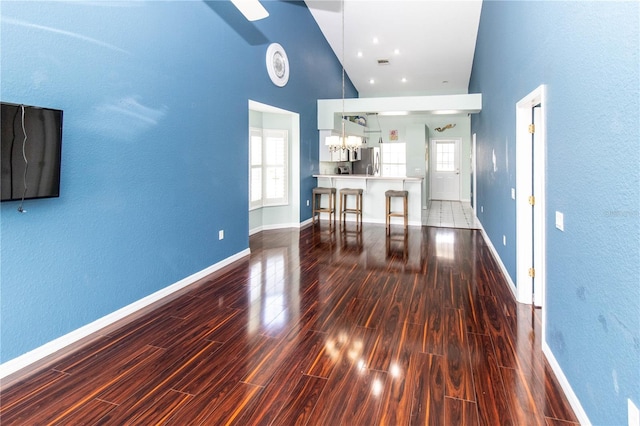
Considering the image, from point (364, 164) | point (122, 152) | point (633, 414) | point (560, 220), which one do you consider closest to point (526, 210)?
point (560, 220)

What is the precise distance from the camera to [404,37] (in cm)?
752

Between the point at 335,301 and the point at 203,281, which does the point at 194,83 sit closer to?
the point at 203,281

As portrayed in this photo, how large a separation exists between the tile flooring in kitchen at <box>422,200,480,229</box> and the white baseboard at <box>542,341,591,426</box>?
5.36 metres

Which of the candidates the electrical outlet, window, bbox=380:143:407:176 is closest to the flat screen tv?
the electrical outlet

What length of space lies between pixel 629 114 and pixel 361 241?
4.92 m

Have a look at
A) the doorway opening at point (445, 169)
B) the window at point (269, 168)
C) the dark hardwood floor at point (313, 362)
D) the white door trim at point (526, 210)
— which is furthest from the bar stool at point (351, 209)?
the doorway opening at point (445, 169)

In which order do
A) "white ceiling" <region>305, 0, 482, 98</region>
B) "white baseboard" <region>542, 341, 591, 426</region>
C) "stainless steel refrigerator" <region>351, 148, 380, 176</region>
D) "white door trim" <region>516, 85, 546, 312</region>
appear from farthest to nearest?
1. "stainless steel refrigerator" <region>351, 148, 380, 176</region>
2. "white ceiling" <region>305, 0, 482, 98</region>
3. "white door trim" <region>516, 85, 546, 312</region>
4. "white baseboard" <region>542, 341, 591, 426</region>

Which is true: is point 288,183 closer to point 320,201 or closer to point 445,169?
point 320,201

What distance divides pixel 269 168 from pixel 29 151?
4.95 metres

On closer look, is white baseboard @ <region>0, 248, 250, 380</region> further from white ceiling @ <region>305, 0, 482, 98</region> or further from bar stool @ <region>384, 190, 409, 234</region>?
white ceiling @ <region>305, 0, 482, 98</region>

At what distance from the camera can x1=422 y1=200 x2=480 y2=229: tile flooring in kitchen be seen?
7957 mm

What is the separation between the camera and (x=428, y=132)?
12.2 metres

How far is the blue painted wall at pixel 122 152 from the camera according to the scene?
2391mm

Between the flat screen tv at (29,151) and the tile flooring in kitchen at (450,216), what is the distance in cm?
678
